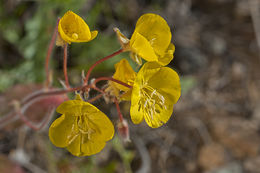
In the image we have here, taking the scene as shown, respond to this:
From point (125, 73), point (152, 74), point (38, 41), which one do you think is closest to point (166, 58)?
point (152, 74)

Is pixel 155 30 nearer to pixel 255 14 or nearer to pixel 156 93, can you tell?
pixel 156 93

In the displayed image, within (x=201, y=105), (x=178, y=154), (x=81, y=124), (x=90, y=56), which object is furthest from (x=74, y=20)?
(x=201, y=105)

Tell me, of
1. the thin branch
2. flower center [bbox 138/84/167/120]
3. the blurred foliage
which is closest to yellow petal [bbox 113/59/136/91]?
flower center [bbox 138/84/167/120]

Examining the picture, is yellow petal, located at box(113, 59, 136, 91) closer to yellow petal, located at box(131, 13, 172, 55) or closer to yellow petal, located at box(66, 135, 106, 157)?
yellow petal, located at box(131, 13, 172, 55)

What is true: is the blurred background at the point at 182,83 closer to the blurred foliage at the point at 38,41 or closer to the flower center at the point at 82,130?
the blurred foliage at the point at 38,41

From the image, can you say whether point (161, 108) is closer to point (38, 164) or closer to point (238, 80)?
point (38, 164)

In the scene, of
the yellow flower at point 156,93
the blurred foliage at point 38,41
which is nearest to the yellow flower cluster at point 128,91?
the yellow flower at point 156,93
